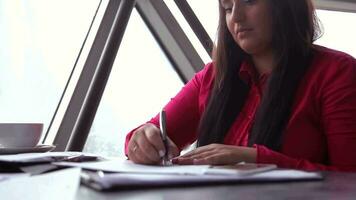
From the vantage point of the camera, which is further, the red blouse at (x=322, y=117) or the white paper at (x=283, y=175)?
the red blouse at (x=322, y=117)

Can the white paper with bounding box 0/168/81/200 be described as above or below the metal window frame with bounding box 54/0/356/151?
below

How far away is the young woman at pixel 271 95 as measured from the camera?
1149 mm

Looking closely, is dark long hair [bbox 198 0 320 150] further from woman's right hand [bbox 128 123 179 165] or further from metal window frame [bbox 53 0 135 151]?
metal window frame [bbox 53 0 135 151]

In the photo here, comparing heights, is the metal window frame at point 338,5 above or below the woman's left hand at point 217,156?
above

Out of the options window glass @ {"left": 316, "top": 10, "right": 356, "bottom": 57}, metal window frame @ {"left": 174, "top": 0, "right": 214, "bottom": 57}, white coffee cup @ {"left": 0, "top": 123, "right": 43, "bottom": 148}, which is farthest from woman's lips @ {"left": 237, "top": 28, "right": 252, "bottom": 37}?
window glass @ {"left": 316, "top": 10, "right": 356, "bottom": 57}

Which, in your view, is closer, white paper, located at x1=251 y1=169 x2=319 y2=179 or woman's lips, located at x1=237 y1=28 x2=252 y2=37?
white paper, located at x1=251 y1=169 x2=319 y2=179

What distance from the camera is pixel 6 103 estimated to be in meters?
1.88

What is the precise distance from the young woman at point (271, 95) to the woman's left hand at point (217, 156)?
3 centimetres

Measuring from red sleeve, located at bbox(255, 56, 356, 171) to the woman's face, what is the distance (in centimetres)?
22

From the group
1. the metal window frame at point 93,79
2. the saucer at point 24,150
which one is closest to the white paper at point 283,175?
the saucer at point 24,150

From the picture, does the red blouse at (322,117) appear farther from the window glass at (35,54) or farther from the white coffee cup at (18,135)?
the window glass at (35,54)

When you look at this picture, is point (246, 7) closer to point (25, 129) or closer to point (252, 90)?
point (252, 90)

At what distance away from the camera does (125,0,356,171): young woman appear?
1.15 m

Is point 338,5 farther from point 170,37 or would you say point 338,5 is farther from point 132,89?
point 132,89
